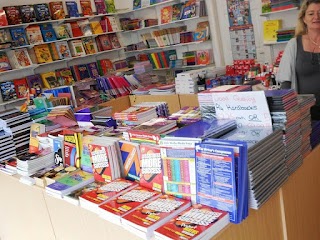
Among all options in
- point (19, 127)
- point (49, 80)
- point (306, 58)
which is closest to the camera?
point (306, 58)

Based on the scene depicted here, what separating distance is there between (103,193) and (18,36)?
4.25 m

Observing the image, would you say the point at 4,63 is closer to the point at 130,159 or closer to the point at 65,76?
the point at 65,76

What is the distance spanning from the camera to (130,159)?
173cm

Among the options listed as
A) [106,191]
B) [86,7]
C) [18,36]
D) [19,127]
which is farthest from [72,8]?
[106,191]

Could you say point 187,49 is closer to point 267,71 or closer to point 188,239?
point 267,71

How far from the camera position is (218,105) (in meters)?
1.63

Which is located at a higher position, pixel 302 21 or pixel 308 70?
pixel 302 21

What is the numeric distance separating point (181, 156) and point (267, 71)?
111 inches

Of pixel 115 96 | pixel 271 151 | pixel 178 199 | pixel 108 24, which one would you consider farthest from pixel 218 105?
pixel 108 24

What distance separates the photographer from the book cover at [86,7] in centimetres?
603

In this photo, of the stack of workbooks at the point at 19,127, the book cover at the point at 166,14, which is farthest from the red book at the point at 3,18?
the stack of workbooks at the point at 19,127

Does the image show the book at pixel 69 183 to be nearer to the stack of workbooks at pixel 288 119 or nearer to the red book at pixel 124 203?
the red book at pixel 124 203

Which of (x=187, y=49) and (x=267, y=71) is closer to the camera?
(x=267, y=71)

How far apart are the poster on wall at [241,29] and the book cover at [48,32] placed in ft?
9.06
